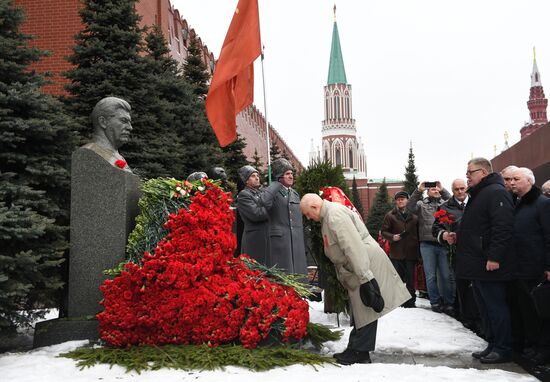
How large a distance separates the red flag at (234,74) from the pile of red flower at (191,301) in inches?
124

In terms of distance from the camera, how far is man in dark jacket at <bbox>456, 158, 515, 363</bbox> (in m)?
5.29

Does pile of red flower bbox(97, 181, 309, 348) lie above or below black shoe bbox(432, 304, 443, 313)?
above

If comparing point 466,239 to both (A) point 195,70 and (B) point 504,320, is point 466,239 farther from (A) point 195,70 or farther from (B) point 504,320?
(A) point 195,70

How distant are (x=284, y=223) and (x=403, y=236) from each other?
3034 mm

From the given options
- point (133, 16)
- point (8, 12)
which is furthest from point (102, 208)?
point (133, 16)

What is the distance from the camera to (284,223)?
7.27m

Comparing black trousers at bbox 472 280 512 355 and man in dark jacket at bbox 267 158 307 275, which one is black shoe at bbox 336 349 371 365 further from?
man in dark jacket at bbox 267 158 307 275

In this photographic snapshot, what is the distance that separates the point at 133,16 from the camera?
1202 cm

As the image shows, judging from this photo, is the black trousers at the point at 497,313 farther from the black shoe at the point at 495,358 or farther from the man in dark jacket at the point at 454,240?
the man in dark jacket at the point at 454,240

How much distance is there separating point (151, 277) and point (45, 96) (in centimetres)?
245

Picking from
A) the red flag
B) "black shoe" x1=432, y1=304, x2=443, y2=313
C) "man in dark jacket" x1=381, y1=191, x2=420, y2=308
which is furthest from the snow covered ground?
the red flag

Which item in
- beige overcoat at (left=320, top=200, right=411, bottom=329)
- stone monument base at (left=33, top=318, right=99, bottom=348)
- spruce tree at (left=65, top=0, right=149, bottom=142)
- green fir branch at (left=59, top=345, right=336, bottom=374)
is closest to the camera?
green fir branch at (left=59, top=345, right=336, bottom=374)

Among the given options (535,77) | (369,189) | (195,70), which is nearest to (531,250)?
(195,70)

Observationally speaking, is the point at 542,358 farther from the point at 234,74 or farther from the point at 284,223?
the point at 234,74
